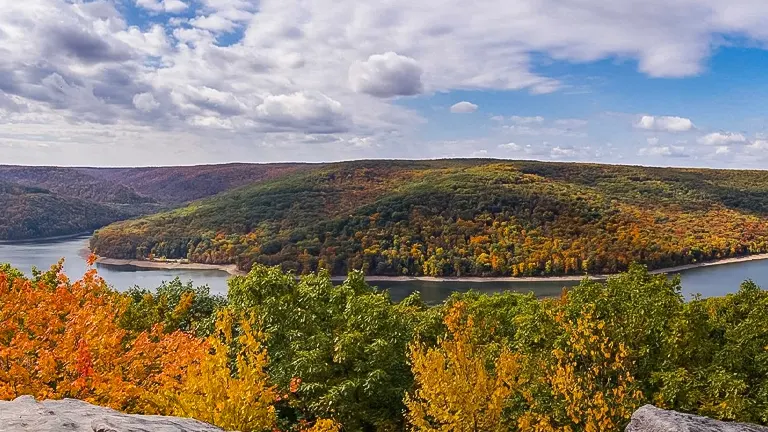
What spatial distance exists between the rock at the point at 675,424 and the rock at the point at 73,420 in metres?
7.69

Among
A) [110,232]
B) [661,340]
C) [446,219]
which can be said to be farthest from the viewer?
[110,232]

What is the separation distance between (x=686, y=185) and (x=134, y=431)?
8448 inches

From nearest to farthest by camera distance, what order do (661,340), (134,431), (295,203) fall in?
(134,431) < (661,340) < (295,203)

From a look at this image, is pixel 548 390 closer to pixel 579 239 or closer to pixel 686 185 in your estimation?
pixel 579 239

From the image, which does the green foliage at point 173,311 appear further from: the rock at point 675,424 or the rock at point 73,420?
the rock at point 675,424

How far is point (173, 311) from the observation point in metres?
32.1

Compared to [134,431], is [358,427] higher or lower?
lower

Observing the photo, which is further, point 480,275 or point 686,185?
point 686,185

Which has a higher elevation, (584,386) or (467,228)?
(584,386)

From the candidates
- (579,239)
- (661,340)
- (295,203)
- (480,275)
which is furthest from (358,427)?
(295,203)

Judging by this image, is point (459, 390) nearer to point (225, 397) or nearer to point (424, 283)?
point (225, 397)

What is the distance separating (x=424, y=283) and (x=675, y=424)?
100923 millimetres

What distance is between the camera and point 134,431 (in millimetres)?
7133

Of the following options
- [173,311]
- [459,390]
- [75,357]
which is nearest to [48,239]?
[173,311]
